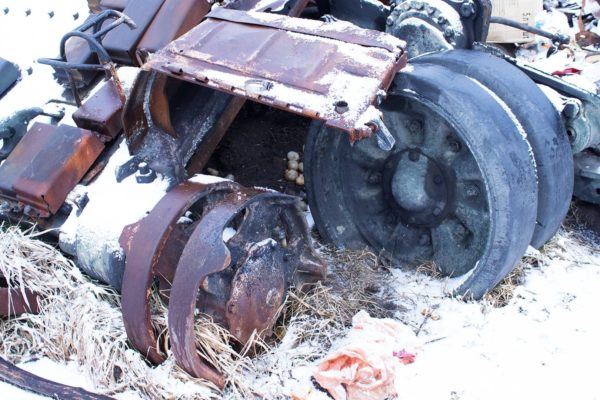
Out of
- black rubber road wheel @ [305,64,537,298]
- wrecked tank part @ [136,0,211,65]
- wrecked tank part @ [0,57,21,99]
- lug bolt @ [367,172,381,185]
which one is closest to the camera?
black rubber road wheel @ [305,64,537,298]

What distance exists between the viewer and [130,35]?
322cm

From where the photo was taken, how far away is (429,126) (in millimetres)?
2986

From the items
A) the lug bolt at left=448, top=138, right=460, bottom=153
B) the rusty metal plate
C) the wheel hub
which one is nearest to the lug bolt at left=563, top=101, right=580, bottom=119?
the lug bolt at left=448, top=138, right=460, bottom=153

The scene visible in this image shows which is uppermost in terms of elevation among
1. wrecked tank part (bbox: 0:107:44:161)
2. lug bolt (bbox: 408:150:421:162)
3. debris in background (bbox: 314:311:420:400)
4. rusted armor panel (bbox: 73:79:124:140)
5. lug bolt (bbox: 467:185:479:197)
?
rusted armor panel (bbox: 73:79:124:140)

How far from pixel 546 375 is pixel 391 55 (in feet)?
4.61

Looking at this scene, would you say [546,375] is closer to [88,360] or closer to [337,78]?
[337,78]

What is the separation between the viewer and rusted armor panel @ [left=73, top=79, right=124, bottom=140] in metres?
2.99

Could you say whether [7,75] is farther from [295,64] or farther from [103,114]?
[295,64]

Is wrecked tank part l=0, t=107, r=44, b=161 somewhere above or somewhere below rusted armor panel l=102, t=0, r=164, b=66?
below

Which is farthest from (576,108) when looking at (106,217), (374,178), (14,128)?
(14,128)

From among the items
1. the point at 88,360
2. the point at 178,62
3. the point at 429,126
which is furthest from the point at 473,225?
the point at 88,360

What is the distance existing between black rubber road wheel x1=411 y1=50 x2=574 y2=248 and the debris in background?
2.89 ft

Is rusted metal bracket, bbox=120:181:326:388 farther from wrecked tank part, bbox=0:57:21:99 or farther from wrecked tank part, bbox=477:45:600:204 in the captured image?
wrecked tank part, bbox=0:57:21:99

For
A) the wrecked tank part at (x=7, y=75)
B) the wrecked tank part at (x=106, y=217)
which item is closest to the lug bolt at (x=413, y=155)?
the wrecked tank part at (x=106, y=217)
